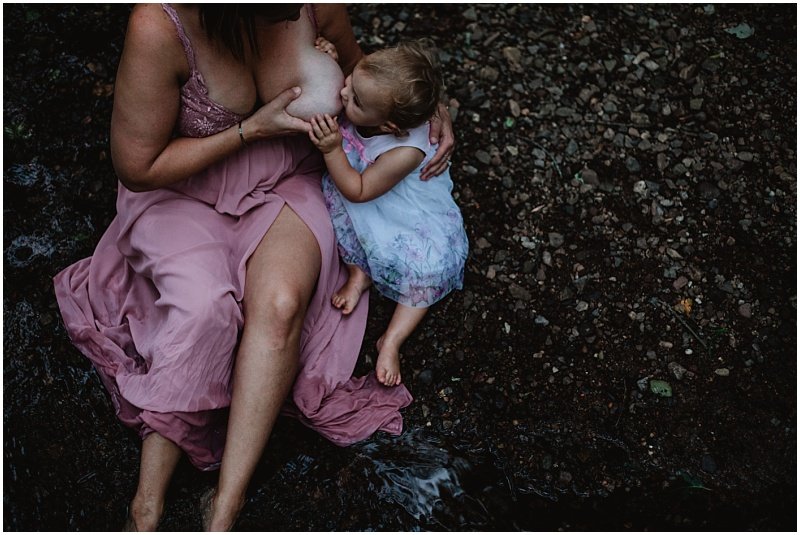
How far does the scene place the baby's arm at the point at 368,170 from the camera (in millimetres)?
2643

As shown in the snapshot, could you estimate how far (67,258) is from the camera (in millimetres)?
3158

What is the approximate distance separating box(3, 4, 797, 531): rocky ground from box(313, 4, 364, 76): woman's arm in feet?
2.78

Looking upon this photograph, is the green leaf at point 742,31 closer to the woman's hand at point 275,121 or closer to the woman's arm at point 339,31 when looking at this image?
the woman's arm at point 339,31

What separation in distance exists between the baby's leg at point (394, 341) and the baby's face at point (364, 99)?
73 cm

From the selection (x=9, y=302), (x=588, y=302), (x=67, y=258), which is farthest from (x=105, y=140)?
(x=588, y=302)

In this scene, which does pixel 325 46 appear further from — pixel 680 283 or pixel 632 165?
pixel 680 283

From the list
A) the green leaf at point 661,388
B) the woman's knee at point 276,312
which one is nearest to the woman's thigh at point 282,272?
the woman's knee at point 276,312

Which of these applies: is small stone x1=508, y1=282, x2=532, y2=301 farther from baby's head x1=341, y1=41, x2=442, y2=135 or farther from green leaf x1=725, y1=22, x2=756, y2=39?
green leaf x1=725, y1=22, x2=756, y2=39

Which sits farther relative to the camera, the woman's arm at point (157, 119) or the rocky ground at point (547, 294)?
the rocky ground at point (547, 294)

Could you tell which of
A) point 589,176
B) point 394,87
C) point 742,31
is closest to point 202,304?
point 394,87

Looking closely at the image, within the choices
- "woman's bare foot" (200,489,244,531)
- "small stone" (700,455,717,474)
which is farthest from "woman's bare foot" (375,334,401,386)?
"small stone" (700,455,717,474)

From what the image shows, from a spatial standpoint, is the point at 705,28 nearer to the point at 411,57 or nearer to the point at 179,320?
the point at 411,57

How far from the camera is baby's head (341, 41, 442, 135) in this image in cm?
254

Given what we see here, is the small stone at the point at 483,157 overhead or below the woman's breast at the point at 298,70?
below
